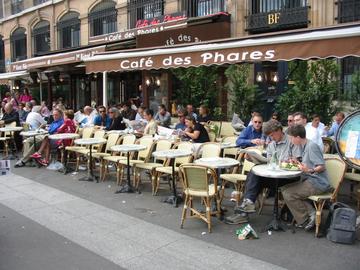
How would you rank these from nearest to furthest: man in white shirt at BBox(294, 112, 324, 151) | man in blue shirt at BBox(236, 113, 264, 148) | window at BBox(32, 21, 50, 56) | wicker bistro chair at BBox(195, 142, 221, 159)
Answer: wicker bistro chair at BBox(195, 142, 221, 159)
man in white shirt at BBox(294, 112, 324, 151)
man in blue shirt at BBox(236, 113, 264, 148)
window at BBox(32, 21, 50, 56)

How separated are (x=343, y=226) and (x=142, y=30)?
1142 cm

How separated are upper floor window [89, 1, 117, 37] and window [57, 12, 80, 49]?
1.49 metres

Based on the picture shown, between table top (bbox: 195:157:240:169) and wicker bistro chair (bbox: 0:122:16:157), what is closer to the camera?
table top (bbox: 195:157:240:169)

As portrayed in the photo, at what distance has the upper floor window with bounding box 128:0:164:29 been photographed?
1788cm

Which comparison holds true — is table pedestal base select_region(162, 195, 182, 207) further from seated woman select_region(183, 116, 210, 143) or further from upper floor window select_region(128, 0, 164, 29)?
upper floor window select_region(128, 0, 164, 29)

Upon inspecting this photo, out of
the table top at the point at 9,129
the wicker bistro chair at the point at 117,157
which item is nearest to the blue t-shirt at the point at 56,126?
the table top at the point at 9,129

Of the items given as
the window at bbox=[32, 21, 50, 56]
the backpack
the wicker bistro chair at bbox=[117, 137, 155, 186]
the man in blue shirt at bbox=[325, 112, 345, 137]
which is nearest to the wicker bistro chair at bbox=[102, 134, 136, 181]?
the wicker bistro chair at bbox=[117, 137, 155, 186]

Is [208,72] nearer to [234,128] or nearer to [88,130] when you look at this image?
[234,128]

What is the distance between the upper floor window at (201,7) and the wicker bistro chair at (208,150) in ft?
30.8

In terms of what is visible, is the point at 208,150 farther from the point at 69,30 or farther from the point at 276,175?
the point at 69,30

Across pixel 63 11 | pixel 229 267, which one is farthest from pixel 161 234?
pixel 63 11

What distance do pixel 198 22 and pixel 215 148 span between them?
8.58 m

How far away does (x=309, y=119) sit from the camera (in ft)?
32.9

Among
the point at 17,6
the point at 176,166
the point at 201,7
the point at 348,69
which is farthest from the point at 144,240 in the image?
the point at 17,6
